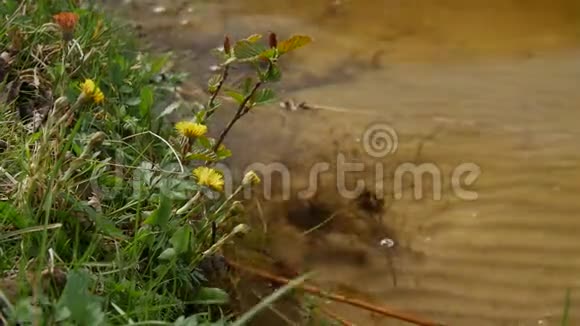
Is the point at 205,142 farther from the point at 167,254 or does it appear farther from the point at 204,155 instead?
the point at 167,254

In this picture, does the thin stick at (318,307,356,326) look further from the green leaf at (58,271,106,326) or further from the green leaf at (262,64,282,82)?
the green leaf at (58,271,106,326)

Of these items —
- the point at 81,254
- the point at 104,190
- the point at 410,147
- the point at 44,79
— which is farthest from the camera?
the point at 410,147

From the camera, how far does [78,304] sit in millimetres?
1438

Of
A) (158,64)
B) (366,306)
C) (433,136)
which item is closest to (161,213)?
(366,306)

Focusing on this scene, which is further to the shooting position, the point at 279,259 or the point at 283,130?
the point at 283,130

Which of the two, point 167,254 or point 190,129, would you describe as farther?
point 190,129

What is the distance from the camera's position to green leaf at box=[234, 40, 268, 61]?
201cm

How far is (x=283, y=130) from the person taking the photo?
2898 millimetres

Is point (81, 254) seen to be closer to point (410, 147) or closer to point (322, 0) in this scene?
point (410, 147)

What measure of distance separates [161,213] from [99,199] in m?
0.17

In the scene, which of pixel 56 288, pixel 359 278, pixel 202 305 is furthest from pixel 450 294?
pixel 56 288

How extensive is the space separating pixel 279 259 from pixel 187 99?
863mm

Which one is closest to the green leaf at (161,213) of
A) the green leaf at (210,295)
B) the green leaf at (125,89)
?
the green leaf at (210,295)

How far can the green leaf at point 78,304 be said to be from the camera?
1.44m
